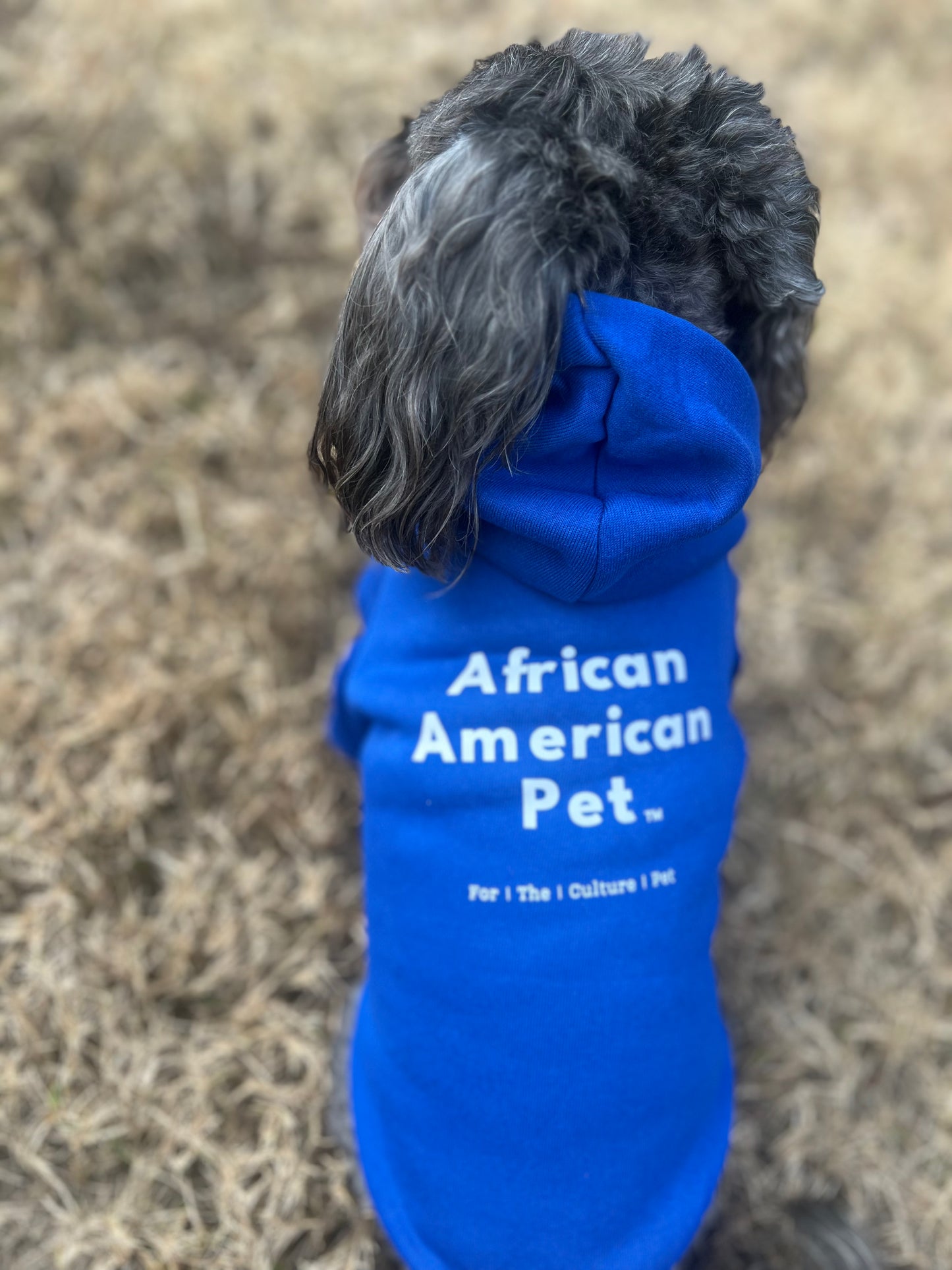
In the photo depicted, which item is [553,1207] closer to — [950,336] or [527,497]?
[527,497]

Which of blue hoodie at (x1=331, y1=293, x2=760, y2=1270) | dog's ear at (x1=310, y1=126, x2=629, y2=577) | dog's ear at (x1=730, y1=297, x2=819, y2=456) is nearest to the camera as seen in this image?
dog's ear at (x1=310, y1=126, x2=629, y2=577)

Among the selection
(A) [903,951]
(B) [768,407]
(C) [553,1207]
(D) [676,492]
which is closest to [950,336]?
(B) [768,407]

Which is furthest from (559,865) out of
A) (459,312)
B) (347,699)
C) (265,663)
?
(265,663)

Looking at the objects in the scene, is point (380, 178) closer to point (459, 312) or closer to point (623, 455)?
point (459, 312)

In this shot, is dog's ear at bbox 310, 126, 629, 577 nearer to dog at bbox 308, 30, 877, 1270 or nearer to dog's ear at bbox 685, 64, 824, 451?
dog at bbox 308, 30, 877, 1270

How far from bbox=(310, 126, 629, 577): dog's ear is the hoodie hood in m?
0.04

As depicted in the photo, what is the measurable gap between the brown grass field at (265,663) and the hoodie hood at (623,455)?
87cm

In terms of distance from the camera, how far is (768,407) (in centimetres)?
150

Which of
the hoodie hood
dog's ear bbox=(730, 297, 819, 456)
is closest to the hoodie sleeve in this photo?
the hoodie hood

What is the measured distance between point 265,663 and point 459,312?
38.4 inches

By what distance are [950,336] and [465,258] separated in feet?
5.61

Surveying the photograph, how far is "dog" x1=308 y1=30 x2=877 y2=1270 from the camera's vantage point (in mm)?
1071

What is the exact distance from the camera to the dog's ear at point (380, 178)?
4.54 ft

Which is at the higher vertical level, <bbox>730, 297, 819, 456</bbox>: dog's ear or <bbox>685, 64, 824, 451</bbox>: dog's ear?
<bbox>685, 64, 824, 451</bbox>: dog's ear
